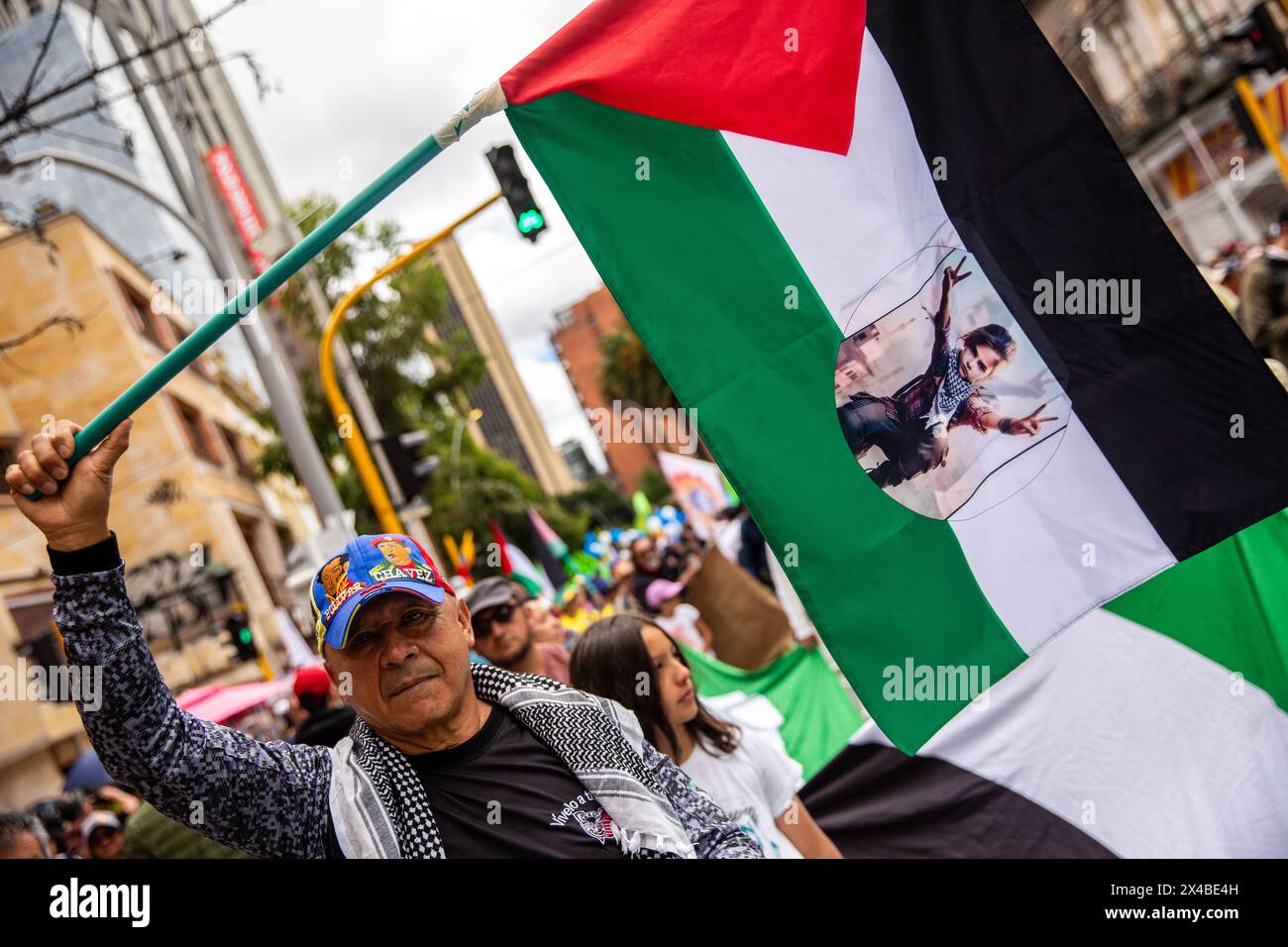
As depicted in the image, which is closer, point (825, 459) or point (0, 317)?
point (825, 459)

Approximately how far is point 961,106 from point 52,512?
2448 millimetres

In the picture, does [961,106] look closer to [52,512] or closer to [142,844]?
[52,512]

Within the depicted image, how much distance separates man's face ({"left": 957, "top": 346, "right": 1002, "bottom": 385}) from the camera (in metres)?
2.77

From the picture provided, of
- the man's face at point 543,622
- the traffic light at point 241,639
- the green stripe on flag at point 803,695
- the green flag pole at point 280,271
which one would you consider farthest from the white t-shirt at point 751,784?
the traffic light at point 241,639

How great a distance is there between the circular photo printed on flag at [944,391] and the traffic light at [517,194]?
4.52 m

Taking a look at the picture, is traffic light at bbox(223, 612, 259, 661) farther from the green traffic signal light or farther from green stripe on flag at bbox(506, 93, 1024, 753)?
green stripe on flag at bbox(506, 93, 1024, 753)

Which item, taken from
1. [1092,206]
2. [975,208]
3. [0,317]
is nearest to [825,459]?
[975,208]

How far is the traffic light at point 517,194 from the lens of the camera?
684 centimetres

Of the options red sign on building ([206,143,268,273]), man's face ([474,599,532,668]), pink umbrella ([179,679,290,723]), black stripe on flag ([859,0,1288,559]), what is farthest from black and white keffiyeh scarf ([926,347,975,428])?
red sign on building ([206,143,268,273])

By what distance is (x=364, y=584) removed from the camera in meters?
2.26

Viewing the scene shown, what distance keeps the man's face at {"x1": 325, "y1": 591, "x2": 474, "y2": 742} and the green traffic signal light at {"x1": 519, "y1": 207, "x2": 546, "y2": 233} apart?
4.98 m

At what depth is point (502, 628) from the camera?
4.80 metres

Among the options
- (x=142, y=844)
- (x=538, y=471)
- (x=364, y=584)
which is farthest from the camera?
(x=538, y=471)

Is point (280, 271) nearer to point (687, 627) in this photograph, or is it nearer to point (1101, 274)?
point (1101, 274)
